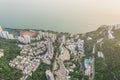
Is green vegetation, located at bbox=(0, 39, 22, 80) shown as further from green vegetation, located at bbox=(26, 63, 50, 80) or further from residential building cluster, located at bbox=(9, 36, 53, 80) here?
green vegetation, located at bbox=(26, 63, 50, 80)

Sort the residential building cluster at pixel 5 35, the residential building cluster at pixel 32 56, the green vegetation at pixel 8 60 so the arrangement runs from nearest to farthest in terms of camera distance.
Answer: the green vegetation at pixel 8 60 → the residential building cluster at pixel 32 56 → the residential building cluster at pixel 5 35

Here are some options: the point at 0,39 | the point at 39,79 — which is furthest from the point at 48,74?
the point at 0,39

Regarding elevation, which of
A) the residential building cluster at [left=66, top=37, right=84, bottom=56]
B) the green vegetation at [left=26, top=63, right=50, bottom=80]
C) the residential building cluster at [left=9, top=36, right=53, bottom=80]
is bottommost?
the green vegetation at [left=26, top=63, right=50, bottom=80]

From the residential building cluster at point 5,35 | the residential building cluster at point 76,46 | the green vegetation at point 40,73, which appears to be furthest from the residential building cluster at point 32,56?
the residential building cluster at point 5,35

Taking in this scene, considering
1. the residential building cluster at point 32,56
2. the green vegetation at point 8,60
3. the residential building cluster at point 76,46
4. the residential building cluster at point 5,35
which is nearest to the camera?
the green vegetation at point 8,60

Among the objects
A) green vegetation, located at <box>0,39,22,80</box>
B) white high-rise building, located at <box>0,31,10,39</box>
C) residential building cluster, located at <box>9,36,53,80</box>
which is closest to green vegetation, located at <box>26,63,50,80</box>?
residential building cluster, located at <box>9,36,53,80</box>

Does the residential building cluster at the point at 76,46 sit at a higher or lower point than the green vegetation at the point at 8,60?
higher

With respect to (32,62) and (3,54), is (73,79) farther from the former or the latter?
(3,54)

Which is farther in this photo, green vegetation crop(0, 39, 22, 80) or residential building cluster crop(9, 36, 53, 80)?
residential building cluster crop(9, 36, 53, 80)

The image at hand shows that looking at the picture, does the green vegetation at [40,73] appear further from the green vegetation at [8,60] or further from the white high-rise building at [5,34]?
the white high-rise building at [5,34]


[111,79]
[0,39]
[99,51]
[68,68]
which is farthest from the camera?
[0,39]

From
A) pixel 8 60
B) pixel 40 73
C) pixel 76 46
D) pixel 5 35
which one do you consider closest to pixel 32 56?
pixel 8 60
